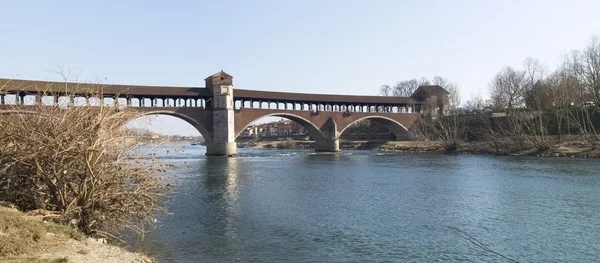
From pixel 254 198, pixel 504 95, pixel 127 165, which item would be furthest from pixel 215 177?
pixel 504 95

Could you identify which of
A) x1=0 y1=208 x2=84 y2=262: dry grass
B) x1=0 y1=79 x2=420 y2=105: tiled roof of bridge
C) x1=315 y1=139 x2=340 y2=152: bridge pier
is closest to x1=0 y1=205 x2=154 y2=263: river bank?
x1=0 y1=208 x2=84 y2=262: dry grass

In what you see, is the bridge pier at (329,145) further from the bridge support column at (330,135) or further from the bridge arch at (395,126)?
the bridge arch at (395,126)

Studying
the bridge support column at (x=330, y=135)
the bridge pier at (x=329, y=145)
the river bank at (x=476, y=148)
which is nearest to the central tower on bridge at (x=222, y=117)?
the bridge support column at (x=330, y=135)

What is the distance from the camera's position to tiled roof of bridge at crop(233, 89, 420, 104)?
62656 millimetres

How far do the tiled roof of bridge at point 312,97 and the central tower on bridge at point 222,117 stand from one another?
2.82m

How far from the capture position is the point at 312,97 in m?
68.2

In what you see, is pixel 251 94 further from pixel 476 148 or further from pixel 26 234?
pixel 26 234

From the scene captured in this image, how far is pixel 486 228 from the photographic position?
13.5m

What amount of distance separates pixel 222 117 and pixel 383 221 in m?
45.6

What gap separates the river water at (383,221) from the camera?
10.9 m

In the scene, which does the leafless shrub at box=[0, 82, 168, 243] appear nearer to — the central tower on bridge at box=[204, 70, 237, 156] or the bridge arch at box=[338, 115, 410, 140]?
the central tower on bridge at box=[204, 70, 237, 156]

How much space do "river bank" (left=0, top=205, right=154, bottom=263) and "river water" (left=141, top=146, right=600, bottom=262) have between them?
5.86ft

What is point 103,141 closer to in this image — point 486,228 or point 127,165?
point 127,165

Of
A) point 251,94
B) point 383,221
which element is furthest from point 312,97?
point 383,221
